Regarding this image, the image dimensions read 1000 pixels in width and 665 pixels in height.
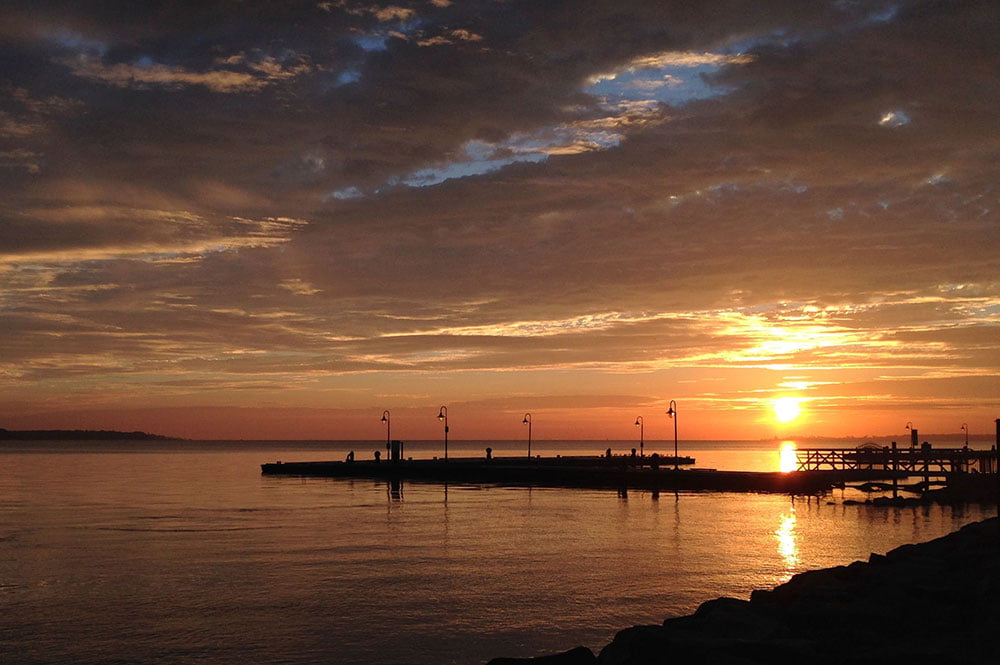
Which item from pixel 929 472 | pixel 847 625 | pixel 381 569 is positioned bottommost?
pixel 929 472

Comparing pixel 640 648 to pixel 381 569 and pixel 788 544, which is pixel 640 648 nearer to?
pixel 381 569

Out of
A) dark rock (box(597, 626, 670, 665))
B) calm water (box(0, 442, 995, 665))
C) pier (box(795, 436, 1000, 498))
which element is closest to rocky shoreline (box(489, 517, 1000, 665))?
dark rock (box(597, 626, 670, 665))

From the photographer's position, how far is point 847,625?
16.7 m

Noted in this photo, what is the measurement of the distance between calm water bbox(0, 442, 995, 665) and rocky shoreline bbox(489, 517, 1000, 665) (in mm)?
4131

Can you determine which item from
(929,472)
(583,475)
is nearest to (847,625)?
(583,475)

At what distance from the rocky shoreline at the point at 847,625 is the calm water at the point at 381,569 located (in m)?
4.13

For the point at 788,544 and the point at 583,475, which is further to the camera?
the point at 583,475

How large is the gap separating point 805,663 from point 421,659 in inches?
346

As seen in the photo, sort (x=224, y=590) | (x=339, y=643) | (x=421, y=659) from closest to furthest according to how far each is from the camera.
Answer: (x=421, y=659), (x=339, y=643), (x=224, y=590)

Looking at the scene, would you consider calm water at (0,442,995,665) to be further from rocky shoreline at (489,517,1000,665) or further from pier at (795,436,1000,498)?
pier at (795,436,1000,498)

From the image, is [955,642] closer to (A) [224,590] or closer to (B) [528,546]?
(A) [224,590]

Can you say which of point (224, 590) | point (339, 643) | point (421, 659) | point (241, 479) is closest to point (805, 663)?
point (421, 659)

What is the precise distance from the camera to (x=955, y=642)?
14.2 meters

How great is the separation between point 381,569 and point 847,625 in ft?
58.9
